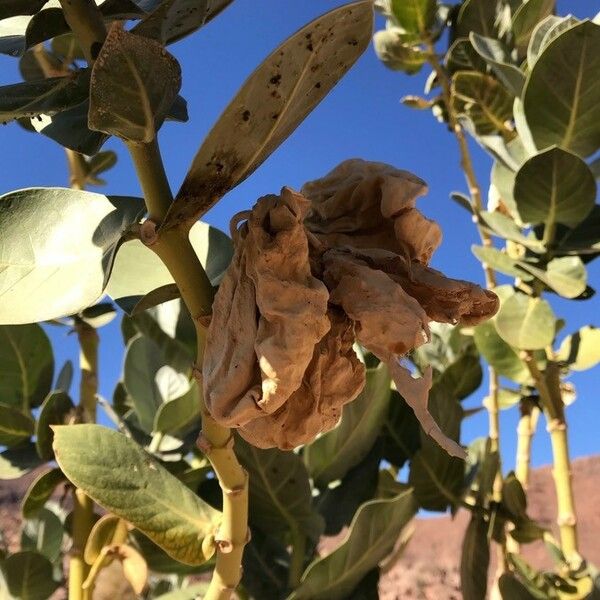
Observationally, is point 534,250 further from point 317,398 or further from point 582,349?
point 317,398

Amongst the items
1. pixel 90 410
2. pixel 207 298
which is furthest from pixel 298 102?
pixel 90 410

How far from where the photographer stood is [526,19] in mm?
1411

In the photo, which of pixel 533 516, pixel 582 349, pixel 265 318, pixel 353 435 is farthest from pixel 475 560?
pixel 533 516

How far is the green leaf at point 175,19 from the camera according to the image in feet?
2.16

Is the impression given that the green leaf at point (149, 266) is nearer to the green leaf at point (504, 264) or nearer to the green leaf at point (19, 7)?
the green leaf at point (19, 7)

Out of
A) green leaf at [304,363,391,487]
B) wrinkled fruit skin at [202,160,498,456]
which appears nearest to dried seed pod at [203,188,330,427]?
wrinkled fruit skin at [202,160,498,456]

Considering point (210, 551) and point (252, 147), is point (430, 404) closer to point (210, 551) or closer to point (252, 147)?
point (210, 551)

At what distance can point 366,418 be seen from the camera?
1.08 meters

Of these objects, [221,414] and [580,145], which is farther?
[580,145]

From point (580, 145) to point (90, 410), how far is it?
2.71ft

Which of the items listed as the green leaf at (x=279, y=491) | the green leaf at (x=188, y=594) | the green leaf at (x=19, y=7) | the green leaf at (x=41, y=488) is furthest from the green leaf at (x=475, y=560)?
the green leaf at (x=19, y=7)

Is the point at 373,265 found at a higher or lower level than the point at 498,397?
higher

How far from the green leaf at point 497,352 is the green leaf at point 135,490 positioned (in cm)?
70

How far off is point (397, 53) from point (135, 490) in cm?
123
